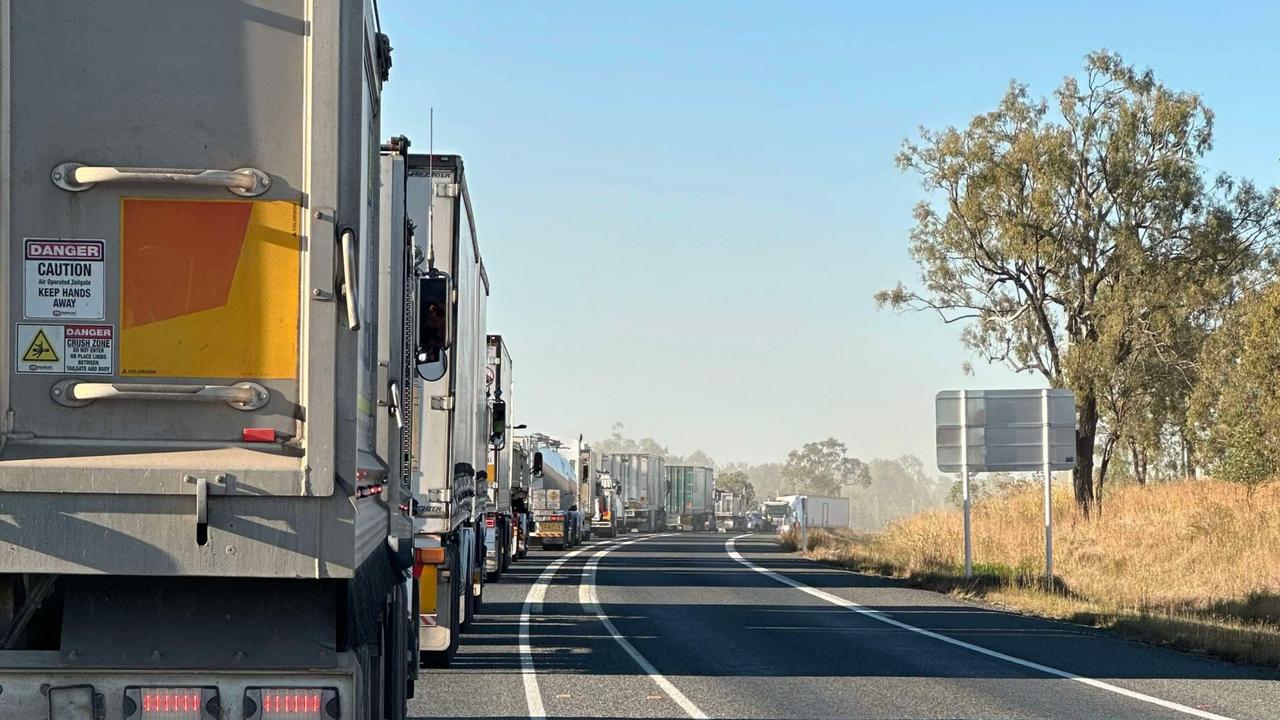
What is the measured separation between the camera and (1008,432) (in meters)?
29.5

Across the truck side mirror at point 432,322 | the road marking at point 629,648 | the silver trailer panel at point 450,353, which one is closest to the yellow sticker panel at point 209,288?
the truck side mirror at point 432,322

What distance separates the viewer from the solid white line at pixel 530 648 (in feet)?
42.2

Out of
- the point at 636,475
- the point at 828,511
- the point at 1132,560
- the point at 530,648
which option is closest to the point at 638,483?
the point at 636,475

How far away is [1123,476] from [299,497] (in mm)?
68789

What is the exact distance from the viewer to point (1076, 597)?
26.0m

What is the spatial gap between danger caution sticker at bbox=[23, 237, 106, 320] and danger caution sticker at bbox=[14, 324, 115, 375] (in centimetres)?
5

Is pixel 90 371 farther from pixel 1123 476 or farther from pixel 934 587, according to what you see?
pixel 1123 476

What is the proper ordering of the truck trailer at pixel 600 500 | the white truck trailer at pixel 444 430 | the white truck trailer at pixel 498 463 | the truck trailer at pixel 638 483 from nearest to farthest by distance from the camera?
the white truck trailer at pixel 444 430 → the white truck trailer at pixel 498 463 → the truck trailer at pixel 600 500 → the truck trailer at pixel 638 483

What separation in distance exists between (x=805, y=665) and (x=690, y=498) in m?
83.2

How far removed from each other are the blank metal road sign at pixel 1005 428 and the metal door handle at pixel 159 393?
2453 centimetres

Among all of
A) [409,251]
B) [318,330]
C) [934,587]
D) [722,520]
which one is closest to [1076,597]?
[934,587]

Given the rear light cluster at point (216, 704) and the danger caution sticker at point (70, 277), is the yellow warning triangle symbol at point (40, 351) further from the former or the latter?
the rear light cluster at point (216, 704)

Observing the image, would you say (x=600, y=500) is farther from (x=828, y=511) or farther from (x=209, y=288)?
(x=209, y=288)

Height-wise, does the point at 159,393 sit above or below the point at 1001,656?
above
